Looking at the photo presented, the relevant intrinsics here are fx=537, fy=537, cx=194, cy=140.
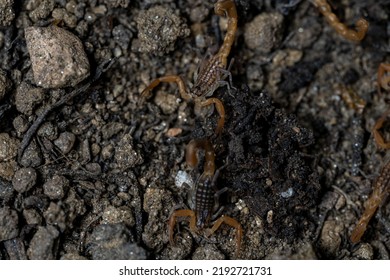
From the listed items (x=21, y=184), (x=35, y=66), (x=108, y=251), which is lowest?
(x=108, y=251)

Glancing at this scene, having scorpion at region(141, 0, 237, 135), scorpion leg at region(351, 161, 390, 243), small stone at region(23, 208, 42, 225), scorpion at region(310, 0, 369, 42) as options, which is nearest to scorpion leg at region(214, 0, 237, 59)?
scorpion at region(141, 0, 237, 135)

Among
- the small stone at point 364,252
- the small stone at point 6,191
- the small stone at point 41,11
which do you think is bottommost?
the small stone at point 364,252

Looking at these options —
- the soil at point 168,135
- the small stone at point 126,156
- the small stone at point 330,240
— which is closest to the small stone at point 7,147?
the soil at point 168,135

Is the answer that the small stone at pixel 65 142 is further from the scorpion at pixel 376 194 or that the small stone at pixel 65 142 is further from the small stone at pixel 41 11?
the scorpion at pixel 376 194

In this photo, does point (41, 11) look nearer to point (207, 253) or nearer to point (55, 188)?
point (55, 188)

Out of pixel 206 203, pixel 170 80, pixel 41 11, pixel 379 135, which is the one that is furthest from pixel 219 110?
pixel 41 11

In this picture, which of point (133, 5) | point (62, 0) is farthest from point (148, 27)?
point (62, 0)

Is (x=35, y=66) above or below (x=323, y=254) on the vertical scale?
above

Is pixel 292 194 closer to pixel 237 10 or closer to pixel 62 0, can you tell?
pixel 237 10
